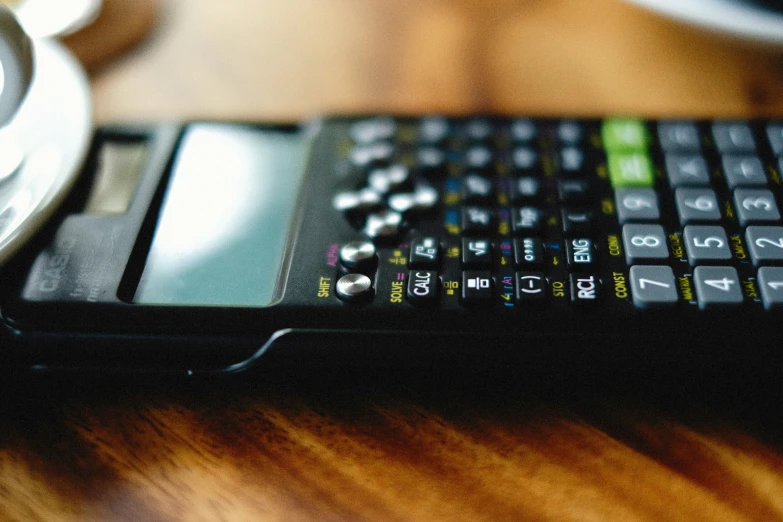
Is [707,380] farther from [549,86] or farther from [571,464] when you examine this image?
[549,86]

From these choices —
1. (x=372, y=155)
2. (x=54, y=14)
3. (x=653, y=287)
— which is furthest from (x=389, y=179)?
(x=54, y=14)

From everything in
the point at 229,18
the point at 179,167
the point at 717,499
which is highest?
the point at 229,18

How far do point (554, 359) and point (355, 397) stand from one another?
8 cm

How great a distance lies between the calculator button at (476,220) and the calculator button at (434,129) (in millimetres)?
55

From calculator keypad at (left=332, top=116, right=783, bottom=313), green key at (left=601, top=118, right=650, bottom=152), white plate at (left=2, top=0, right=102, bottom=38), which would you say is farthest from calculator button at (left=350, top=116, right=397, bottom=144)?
white plate at (left=2, top=0, right=102, bottom=38)

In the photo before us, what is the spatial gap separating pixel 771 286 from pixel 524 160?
0.40 ft

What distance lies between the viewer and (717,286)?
0.87 feet

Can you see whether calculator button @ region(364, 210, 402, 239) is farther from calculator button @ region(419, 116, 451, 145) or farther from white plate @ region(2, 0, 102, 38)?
white plate @ region(2, 0, 102, 38)

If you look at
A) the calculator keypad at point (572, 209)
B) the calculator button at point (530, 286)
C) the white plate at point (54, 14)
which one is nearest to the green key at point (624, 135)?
the calculator keypad at point (572, 209)

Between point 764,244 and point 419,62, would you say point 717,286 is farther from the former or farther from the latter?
point 419,62

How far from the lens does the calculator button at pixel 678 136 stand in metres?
0.34

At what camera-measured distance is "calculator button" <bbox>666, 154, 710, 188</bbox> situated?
317mm

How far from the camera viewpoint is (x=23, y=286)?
0.28 meters

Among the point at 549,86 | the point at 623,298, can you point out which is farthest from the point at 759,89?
the point at 623,298
